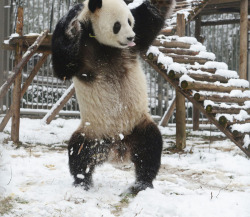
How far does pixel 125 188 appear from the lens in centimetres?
310

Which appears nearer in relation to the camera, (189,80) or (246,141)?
(246,141)

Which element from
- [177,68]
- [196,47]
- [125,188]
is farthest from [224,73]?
[125,188]

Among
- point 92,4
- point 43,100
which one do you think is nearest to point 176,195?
point 92,4

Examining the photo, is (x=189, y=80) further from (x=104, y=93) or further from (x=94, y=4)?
(x=94, y=4)

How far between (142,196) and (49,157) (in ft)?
6.40

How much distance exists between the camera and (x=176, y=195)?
9.42 ft

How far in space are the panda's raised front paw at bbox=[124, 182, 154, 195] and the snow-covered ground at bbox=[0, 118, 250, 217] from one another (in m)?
0.09

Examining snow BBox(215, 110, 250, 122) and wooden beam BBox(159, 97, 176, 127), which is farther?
wooden beam BBox(159, 97, 176, 127)

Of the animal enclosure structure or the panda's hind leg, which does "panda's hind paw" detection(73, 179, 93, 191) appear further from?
the animal enclosure structure

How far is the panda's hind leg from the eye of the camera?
2.96 meters

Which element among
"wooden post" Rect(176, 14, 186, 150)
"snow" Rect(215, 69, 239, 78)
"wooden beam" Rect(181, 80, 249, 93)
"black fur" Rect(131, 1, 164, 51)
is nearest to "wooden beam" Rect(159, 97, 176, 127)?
"wooden post" Rect(176, 14, 186, 150)

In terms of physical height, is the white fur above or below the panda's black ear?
below

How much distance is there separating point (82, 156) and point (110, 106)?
48cm

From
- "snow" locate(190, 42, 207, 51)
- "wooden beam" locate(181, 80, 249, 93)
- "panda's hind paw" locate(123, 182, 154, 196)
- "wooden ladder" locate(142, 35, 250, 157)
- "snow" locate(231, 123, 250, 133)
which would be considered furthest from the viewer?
"snow" locate(190, 42, 207, 51)
